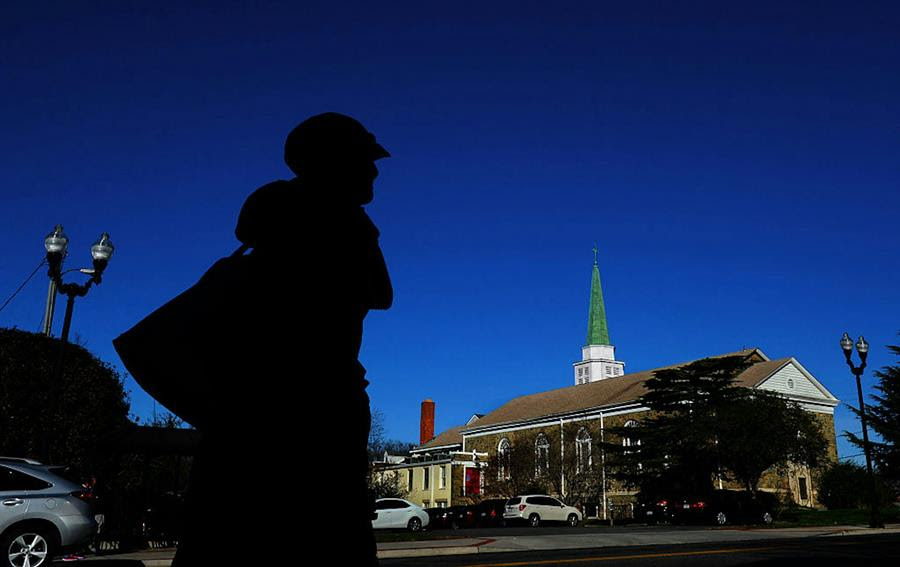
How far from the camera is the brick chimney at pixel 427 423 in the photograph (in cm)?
8138

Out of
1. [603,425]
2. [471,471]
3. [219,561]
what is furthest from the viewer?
[471,471]

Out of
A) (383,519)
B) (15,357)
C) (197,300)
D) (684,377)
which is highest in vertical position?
(684,377)

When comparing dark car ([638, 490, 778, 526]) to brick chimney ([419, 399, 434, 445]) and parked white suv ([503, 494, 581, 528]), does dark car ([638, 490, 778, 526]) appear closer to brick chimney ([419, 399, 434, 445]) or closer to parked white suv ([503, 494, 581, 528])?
parked white suv ([503, 494, 581, 528])

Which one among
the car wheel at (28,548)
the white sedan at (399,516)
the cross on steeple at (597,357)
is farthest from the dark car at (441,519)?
the cross on steeple at (597,357)

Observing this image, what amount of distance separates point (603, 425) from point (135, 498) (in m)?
40.7

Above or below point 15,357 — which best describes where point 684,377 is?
above

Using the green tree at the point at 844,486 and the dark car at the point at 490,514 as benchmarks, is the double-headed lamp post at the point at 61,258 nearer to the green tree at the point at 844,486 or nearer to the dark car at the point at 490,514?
the dark car at the point at 490,514

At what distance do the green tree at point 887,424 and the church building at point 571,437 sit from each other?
18.9 ft

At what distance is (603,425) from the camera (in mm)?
53938

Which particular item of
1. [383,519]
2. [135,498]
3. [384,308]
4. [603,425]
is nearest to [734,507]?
[383,519]

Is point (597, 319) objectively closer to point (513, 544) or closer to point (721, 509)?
point (721, 509)

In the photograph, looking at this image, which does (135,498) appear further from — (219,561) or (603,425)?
(603,425)

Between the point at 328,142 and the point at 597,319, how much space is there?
93.4 metres

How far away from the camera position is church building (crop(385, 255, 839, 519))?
49.3 metres
